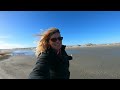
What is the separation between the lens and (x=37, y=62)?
154cm

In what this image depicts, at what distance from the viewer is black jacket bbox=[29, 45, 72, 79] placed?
1.53 metres

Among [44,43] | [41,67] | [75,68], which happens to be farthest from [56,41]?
[75,68]

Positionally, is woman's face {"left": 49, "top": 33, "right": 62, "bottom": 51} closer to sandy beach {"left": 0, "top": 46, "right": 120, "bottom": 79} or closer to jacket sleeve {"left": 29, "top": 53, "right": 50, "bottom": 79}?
jacket sleeve {"left": 29, "top": 53, "right": 50, "bottom": 79}

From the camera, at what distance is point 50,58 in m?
1.55

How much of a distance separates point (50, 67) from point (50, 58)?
0.06 meters

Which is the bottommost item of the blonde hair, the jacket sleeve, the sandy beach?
the sandy beach

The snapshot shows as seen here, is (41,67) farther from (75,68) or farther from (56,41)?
(75,68)

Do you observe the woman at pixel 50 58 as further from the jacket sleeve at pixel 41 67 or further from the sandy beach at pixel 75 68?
the sandy beach at pixel 75 68

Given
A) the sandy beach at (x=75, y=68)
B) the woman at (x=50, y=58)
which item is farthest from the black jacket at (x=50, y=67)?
the sandy beach at (x=75, y=68)

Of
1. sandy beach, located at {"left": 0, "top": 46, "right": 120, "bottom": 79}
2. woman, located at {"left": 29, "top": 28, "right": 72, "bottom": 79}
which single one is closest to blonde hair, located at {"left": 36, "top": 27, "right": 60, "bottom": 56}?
woman, located at {"left": 29, "top": 28, "right": 72, "bottom": 79}
